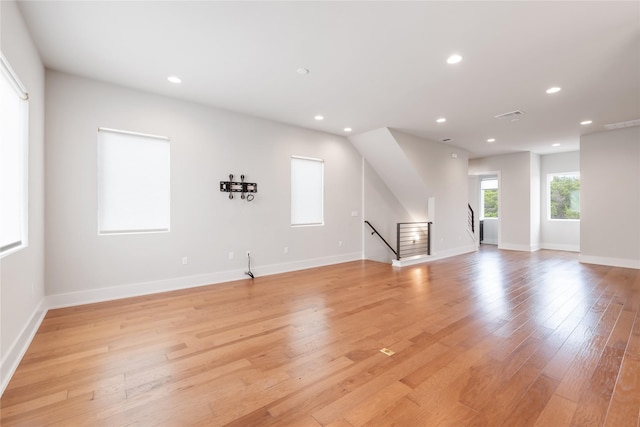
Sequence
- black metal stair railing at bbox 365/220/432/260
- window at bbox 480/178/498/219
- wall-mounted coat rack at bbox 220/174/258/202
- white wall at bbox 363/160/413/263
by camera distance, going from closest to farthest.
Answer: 1. wall-mounted coat rack at bbox 220/174/258/202
2. white wall at bbox 363/160/413/263
3. black metal stair railing at bbox 365/220/432/260
4. window at bbox 480/178/498/219

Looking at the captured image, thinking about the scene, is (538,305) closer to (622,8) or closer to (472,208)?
(622,8)

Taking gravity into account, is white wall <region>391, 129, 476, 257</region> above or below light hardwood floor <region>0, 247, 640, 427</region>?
above

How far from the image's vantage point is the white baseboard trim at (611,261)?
603 centimetres

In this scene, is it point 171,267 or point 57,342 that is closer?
point 57,342

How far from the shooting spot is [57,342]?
2.66m

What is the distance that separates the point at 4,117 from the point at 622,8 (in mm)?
5203

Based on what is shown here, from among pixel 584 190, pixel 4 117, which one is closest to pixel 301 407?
pixel 4 117

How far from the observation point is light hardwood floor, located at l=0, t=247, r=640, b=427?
1739 mm

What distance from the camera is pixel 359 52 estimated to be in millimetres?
3096

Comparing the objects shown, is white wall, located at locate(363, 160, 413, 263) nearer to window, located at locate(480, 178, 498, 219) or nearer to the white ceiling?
the white ceiling

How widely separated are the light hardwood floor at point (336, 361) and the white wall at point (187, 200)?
470 millimetres

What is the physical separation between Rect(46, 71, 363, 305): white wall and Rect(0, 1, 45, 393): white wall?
0.25 meters

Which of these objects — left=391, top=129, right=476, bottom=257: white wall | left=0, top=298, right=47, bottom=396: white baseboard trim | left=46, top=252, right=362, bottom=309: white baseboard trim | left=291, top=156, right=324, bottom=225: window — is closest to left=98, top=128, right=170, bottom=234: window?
left=46, top=252, right=362, bottom=309: white baseboard trim

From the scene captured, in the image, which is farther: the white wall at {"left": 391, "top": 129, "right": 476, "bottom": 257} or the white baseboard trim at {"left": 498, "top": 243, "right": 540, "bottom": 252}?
the white baseboard trim at {"left": 498, "top": 243, "right": 540, "bottom": 252}
